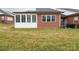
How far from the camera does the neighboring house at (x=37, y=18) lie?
0.78 metres

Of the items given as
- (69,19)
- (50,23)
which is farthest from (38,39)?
(69,19)

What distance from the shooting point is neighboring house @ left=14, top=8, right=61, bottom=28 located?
0.78 m

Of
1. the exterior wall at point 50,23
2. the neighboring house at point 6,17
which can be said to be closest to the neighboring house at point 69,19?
the exterior wall at point 50,23

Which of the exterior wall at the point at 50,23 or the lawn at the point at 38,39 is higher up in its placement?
the exterior wall at the point at 50,23

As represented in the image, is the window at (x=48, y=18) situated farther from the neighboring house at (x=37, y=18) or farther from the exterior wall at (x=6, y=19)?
the exterior wall at (x=6, y=19)

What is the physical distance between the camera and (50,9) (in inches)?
33.2

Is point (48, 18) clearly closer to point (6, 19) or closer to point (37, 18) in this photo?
point (37, 18)

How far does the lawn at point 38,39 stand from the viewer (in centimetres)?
82

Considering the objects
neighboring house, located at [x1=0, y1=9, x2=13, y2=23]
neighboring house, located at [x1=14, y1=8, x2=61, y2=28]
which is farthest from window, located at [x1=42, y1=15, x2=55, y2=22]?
neighboring house, located at [x1=0, y1=9, x2=13, y2=23]

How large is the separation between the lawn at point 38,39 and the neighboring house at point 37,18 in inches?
1.8

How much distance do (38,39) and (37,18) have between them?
6.3 inches

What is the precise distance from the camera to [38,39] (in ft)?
2.76
